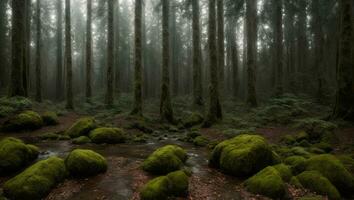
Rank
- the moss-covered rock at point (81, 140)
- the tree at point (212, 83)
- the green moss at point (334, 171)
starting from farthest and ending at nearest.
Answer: the tree at point (212, 83) → the moss-covered rock at point (81, 140) → the green moss at point (334, 171)

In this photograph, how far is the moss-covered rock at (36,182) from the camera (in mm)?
6105

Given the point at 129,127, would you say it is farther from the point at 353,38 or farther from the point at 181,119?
the point at 353,38

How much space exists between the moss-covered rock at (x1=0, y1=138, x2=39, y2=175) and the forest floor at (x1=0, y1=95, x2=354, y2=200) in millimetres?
472

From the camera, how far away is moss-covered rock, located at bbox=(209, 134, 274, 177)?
7.86 meters

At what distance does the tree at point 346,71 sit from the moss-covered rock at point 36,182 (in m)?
11.6

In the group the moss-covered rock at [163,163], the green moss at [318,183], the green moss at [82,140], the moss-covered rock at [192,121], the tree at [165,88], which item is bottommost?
the green moss at [318,183]

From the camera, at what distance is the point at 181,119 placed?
18609mm

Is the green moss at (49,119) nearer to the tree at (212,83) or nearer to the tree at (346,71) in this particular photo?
the tree at (212,83)

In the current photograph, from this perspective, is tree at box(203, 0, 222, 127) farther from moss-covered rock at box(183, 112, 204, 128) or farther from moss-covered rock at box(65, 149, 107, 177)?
moss-covered rock at box(65, 149, 107, 177)

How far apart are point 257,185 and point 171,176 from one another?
1.97 metres

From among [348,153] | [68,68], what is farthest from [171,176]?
[68,68]

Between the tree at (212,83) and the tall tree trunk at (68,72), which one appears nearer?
the tree at (212,83)

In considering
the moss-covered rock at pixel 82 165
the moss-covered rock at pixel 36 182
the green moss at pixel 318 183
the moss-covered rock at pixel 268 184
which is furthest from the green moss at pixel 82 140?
the green moss at pixel 318 183

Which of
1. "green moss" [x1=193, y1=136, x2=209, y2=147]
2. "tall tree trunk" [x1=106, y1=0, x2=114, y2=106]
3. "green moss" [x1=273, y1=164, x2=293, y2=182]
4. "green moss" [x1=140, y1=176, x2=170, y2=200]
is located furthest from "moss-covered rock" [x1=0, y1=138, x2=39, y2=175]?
"tall tree trunk" [x1=106, y1=0, x2=114, y2=106]
